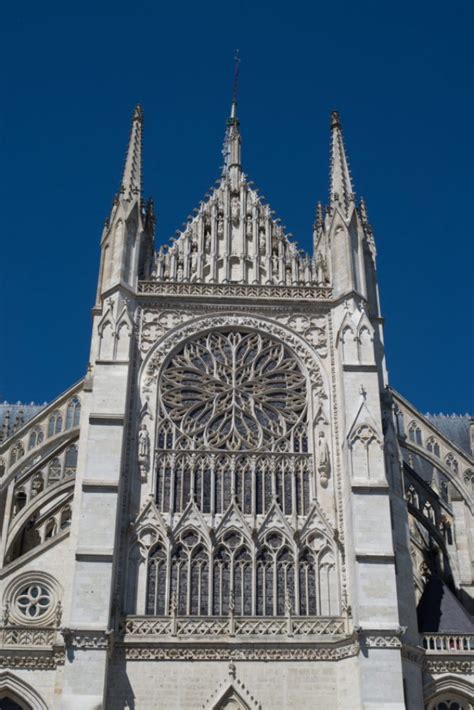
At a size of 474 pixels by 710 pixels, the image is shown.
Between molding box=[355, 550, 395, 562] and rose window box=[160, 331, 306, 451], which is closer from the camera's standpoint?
molding box=[355, 550, 395, 562]

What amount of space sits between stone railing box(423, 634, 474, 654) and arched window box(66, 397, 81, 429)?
12703mm

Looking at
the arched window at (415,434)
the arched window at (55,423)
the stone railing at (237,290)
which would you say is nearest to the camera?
the stone railing at (237,290)

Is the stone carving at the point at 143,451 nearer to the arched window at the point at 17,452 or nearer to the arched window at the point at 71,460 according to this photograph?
the arched window at the point at 17,452

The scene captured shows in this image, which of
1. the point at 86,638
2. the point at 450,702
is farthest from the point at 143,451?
the point at 450,702

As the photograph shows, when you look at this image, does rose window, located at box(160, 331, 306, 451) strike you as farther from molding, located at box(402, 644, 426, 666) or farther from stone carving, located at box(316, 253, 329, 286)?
molding, located at box(402, 644, 426, 666)

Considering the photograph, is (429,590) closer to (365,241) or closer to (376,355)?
(376,355)

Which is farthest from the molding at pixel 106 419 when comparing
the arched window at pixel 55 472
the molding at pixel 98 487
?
the arched window at pixel 55 472

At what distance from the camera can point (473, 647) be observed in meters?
23.5

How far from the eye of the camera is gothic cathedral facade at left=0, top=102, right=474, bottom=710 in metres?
22.3

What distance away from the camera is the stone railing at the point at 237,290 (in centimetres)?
2822

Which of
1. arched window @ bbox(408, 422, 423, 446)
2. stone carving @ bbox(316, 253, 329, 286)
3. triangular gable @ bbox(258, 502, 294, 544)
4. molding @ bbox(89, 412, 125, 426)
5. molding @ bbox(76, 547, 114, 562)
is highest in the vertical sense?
stone carving @ bbox(316, 253, 329, 286)

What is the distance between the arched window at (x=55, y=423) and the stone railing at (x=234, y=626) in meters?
7.81

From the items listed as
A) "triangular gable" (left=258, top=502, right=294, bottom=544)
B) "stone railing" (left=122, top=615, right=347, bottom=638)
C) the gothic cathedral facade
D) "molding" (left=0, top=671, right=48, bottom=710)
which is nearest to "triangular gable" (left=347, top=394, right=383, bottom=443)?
the gothic cathedral facade

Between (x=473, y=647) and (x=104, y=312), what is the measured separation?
13.7 m
